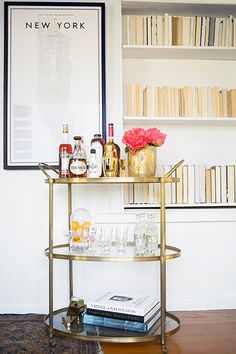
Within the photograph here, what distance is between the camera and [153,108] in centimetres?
260

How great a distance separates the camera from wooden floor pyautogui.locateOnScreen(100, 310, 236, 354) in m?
2.01

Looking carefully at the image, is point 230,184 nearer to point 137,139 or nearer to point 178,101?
point 178,101

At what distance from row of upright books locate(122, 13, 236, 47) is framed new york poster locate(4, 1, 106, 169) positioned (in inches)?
8.1

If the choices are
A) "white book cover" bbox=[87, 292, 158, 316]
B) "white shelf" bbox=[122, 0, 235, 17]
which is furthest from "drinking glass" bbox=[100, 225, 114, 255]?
"white shelf" bbox=[122, 0, 235, 17]

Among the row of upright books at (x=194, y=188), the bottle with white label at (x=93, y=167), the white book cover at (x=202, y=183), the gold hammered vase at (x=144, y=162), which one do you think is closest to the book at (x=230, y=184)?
the row of upright books at (x=194, y=188)

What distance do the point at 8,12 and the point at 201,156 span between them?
1.56 m

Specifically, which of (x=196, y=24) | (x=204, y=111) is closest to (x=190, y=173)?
(x=204, y=111)

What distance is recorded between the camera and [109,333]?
6.79 feet

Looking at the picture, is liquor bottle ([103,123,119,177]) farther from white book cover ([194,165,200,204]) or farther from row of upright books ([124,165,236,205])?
white book cover ([194,165,200,204])

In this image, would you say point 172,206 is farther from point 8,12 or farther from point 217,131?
point 8,12

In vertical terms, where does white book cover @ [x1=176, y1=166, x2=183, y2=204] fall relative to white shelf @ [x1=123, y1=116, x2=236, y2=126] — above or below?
below

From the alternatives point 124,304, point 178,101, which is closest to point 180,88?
point 178,101

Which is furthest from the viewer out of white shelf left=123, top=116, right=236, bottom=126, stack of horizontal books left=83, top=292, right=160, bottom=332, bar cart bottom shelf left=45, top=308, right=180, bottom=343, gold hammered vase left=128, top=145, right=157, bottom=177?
white shelf left=123, top=116, right=236, bottom=126

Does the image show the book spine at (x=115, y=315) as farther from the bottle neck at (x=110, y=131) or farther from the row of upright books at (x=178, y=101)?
the row of upright books at (x=178, y=101)
